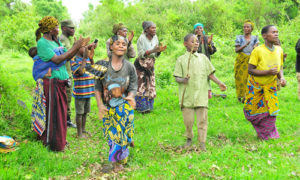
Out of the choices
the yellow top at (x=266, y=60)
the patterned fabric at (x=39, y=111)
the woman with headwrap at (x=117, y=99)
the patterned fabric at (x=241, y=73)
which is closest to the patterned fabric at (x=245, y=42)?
the patterned fabric at (x=241, y=73)

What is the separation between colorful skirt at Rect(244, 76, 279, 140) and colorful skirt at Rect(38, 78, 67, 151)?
3.61 meters

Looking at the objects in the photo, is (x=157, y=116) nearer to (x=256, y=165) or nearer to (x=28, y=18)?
(x=256, y=165)

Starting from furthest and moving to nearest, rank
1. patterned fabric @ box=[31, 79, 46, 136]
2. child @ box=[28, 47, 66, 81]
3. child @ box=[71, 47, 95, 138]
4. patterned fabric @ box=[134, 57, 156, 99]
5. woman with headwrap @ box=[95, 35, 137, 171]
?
patterned fabric @ box=[134, 57, 156, 99] → child @ box=[71, 47, 95, 138] → patterned fabric @ box=[31, 79, 46, 136] → child @ box=[28, 47, 66, 81] → woman with headwrap @ box=[95, 35, 137, 171]

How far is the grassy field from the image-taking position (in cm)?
383

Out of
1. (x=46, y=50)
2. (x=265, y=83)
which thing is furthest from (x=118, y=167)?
(x=265, y=83)

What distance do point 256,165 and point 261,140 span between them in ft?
5.05

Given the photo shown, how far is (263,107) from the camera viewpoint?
17.3 feet

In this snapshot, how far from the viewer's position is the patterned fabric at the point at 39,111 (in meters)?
4.75

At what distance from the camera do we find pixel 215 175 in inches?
144

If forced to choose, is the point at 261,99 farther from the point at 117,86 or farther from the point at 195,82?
the point at 117,86

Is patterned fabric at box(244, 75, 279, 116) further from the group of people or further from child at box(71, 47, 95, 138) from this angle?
child at box(71, 47, 95, 138)

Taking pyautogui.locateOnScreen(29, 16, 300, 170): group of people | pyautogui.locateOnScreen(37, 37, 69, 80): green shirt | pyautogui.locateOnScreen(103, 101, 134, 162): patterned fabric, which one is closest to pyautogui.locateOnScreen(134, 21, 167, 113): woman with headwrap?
pyautogui.locateOnScreen(29, 16, 300, 170): group of people

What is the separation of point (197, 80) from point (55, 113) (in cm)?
253

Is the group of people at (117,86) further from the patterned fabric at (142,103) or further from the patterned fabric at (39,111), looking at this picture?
the patterned fabric at (142,103)
